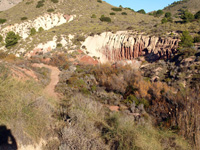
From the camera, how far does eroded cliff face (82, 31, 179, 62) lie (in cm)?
1739

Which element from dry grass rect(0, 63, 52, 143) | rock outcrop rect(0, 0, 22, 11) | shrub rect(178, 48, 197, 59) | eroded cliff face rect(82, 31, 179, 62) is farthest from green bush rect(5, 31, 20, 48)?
rock outcrop rect(0, 0, 22, 11)

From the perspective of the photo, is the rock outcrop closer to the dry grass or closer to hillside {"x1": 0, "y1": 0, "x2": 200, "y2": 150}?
hillside {"x1": 0, "y1": 0, "x2": 200, "y2": 150}

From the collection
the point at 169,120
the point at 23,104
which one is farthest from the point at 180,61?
the point at 23,104

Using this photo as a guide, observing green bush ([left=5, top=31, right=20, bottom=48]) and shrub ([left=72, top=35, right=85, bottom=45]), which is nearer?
shrub ([left=72, top=35, right=85, bottom=45])

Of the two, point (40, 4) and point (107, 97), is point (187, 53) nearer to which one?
point (107, 97)

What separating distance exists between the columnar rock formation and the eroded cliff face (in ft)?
60.1

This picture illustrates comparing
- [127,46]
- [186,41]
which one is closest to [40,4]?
[127,46]

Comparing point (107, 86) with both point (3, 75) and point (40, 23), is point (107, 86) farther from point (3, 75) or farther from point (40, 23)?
point (40, 23)

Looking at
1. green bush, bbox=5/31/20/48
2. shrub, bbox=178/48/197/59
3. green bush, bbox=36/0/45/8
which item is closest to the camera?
shrub, bbox=178/48/197/59

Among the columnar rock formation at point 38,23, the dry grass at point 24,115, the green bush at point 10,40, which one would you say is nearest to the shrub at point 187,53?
the dry grass at point 24,115

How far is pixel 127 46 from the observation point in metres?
21.5

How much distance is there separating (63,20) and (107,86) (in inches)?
1353

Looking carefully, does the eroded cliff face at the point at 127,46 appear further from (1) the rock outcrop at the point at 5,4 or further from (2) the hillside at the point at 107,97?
(1) the rock outcrop at the point at 5,4

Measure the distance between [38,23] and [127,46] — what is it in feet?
94.3
